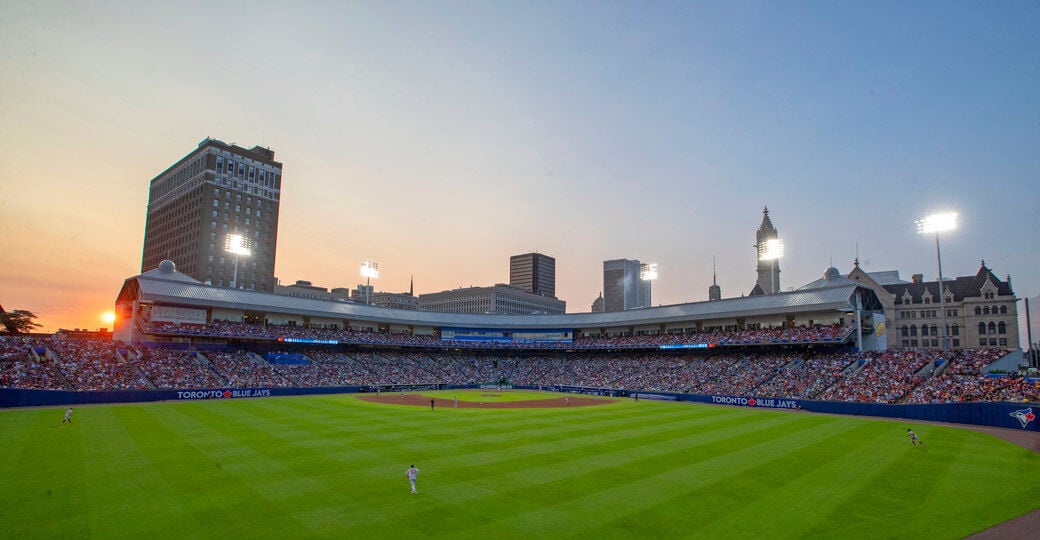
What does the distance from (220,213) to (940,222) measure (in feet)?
481

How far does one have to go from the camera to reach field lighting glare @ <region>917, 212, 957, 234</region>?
51719 millimetres

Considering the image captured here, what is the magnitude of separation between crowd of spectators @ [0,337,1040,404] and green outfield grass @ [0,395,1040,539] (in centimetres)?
1286

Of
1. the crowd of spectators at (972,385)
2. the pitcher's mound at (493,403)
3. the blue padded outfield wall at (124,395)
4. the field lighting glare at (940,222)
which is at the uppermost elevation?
the field lighting glare at (940,222)

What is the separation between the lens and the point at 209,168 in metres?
135

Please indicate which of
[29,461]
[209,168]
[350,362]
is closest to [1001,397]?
[29,461]

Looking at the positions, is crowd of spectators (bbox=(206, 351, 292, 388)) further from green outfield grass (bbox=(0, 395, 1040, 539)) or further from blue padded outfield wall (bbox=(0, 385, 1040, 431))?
green outfield grass (bbox=(0, 395, 1040, 539))

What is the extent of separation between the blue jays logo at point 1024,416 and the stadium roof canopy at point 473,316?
2778 centimetres

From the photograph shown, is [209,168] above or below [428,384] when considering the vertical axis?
above

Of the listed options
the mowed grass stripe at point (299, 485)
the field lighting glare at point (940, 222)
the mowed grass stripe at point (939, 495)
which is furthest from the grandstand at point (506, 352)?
the mowed grass stripe at point (299, 485)

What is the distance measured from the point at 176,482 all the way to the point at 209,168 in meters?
137

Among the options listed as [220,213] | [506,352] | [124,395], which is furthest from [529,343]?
[220,213]

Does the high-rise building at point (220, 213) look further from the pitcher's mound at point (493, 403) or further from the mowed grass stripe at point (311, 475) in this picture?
the mowed grass stripe at point (311, 475)

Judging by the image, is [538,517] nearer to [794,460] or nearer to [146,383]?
[794,460]

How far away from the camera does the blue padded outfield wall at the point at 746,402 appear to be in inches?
1511
